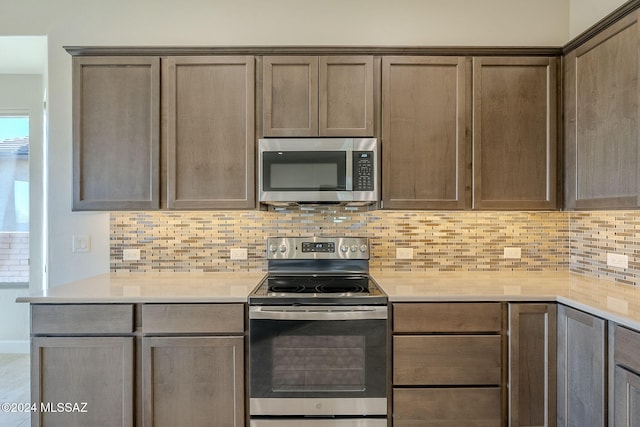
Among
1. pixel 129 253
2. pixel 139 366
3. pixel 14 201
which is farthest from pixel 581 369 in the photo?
pixel 14 201

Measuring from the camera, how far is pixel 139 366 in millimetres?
1816

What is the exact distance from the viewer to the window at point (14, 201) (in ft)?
10.7

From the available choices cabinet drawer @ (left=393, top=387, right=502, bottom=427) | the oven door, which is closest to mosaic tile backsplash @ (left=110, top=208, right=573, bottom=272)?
the oven door

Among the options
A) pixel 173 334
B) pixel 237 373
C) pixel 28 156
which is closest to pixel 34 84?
pixel 28 156

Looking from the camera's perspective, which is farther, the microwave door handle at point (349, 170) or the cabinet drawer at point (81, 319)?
the microwave door handle at point (349, 170)

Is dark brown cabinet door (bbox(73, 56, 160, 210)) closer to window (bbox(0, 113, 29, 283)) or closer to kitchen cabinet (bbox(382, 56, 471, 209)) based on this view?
kitchen cabinet (bbox(382, 56, 471, 209))

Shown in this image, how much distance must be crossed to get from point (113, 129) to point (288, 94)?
1.05 metres

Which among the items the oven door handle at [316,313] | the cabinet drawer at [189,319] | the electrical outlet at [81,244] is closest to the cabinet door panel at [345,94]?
the oven door handle at [316,313]

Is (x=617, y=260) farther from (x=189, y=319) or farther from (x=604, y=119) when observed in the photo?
(x=189, y=319)

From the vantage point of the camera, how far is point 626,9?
67.0 inches

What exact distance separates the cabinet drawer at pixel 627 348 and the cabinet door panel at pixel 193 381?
1601 mm

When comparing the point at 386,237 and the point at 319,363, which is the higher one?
the point at 386,237

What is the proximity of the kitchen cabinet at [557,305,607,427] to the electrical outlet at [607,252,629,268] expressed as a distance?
0.61 m

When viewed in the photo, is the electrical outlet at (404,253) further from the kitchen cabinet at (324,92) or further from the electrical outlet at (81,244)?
the electrical outlet at (81,244)
